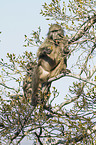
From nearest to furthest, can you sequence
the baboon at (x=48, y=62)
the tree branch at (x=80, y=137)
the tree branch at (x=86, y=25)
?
the tree branch at (x=80, y=137) < the tree branch at (x=86, y=25) < the baboon at (x=48, y=62)

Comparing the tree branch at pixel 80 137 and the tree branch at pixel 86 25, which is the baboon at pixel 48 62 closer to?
the tree branch at pixel 86 25

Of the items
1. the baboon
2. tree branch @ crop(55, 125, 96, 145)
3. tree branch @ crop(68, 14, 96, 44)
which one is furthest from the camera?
the baboon

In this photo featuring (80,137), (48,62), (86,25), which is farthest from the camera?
(48,62)

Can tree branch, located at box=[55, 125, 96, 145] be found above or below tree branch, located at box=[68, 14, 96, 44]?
below

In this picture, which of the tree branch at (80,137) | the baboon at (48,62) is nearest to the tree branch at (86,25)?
the baboon at (48,62)

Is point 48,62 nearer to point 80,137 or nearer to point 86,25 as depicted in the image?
point 86,25

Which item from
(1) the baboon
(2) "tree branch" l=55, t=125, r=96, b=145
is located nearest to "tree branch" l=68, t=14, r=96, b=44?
(1) the baboon

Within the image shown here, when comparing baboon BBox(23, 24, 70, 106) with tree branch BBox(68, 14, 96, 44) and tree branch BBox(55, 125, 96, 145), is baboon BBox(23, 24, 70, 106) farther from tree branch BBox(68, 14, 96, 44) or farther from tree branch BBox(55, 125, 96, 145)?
tree branch BBox(55, 125, 96, 145)

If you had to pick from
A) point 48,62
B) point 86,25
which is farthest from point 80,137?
point 48,62

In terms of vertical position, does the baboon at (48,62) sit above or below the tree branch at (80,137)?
above

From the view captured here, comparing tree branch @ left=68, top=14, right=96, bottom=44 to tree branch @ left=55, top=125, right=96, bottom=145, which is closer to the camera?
tree branch @ left=55, top=125, right=96, bottom=145

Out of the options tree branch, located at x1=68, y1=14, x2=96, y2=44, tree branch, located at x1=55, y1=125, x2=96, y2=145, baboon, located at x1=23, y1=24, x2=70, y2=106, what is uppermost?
tree branch, located at x1=68, y1=14, x2=96, y2=44

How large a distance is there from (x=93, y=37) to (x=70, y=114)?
3093 mm

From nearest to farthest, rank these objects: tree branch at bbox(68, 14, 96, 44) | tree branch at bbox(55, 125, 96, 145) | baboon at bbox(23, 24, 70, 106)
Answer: tree branch at bbox(55, 125, 96, 145)
tree branch at bbox(68, 14, 96, 44)
baboon at bbox(23, 24, 70, 106)
